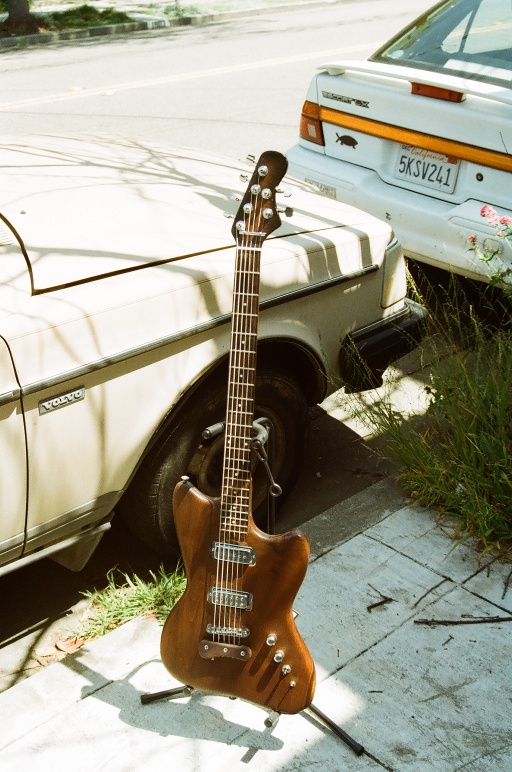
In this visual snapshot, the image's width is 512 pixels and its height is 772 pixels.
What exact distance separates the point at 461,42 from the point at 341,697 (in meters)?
3.69

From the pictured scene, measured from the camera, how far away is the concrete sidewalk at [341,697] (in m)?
2.43

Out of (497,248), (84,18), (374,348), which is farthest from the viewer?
(84,18)

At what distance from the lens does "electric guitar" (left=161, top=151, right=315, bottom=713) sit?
2.41 m

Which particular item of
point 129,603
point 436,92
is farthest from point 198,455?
point 436,92

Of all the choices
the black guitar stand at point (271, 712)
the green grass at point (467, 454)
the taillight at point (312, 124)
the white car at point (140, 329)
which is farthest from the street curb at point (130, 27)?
the black guitar stand at point (271, 712)

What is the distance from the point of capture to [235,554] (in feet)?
7.96

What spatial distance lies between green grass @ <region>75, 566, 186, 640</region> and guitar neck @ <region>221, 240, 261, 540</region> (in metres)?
0.73

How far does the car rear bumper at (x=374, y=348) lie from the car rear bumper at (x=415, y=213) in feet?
2.02

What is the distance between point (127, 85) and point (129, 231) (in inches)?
327

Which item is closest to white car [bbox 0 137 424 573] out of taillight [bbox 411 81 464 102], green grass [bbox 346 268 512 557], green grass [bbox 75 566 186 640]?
green grass [bbox 75 566 186 640]

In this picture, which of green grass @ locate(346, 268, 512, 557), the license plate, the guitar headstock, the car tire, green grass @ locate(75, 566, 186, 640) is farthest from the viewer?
the license plate

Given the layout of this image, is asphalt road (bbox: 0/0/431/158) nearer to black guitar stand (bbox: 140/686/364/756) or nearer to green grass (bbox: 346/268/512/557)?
green grass (bbox: 346/268/512/557)

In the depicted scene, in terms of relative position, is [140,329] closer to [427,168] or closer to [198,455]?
[198,455]

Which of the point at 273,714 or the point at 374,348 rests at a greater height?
the point at 374,348
